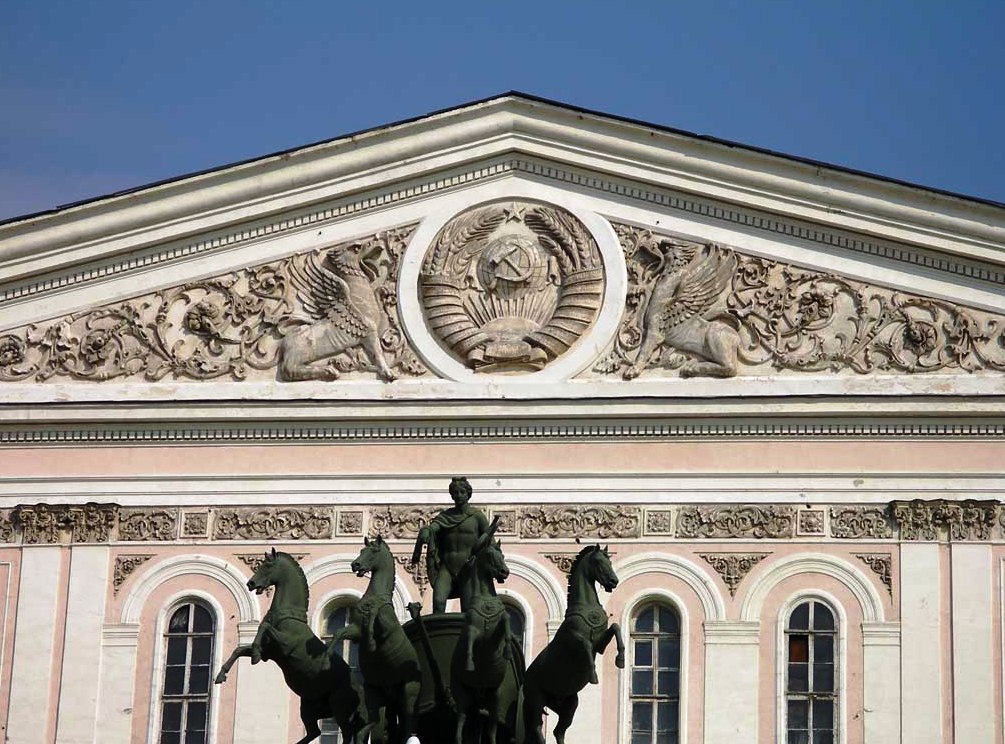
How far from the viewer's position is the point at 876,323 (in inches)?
1210

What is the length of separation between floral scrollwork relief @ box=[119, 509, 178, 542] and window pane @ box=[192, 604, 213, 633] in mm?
777

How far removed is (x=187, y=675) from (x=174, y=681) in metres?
0.14

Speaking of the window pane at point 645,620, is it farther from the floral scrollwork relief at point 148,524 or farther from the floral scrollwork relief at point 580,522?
the floral scrollwork relief at point 148,524

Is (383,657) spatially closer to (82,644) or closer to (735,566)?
(735,566)

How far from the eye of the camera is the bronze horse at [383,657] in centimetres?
2358

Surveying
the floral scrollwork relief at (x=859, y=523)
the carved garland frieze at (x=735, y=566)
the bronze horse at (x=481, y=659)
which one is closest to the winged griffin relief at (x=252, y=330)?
the carved garland frieze at (x=735, y=566)

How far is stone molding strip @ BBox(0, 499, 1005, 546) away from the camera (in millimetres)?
29984

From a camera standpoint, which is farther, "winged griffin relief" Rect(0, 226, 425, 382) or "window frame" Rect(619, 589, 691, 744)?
"winged griffin relief" Rect(0, 226, 425, 382)

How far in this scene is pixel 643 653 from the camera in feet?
98.7

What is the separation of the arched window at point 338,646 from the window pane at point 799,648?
4.25 metres

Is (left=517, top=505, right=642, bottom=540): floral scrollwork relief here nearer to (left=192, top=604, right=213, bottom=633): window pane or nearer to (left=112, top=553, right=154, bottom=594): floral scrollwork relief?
(left=192, top=604, right=213, bottom=633): window pane

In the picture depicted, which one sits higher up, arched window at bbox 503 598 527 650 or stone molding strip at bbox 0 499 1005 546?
stone molding strip at bbox 0 499 1005 546

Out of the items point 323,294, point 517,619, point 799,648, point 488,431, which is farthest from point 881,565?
point 323,294

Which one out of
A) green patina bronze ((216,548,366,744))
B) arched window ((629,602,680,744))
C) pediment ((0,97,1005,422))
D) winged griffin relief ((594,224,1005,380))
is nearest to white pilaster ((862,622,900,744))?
arched window ((629,602,680,744))
